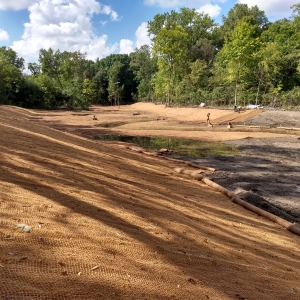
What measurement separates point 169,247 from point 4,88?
4932 centimetres

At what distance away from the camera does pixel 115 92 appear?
3211 inches

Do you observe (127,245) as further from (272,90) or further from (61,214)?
(272,90)

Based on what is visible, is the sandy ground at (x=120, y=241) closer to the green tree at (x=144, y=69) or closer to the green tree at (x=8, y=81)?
the green tree at (x=8, y=81)

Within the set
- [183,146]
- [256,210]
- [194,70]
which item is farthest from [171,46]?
[256,210]

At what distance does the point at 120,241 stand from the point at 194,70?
55022 mm

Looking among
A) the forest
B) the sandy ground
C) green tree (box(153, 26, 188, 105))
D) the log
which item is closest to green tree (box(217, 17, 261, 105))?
the forest

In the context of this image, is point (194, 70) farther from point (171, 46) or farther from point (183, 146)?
point (183, 146)

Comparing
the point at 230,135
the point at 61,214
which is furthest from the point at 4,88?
the point at 61,214

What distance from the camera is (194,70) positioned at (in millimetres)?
56188

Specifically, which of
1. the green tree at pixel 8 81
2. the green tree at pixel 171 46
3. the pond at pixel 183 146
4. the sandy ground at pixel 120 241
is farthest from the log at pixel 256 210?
the green tree at pixel 171 46

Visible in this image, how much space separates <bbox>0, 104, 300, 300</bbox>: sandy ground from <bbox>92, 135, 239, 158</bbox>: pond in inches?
400

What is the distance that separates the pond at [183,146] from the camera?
18.5 metres

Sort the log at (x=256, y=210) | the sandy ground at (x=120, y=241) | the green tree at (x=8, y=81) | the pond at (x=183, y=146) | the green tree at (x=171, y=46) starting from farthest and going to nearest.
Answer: the green tree at (x=171, y=46)
the green tree at (x=8, y=81)
the pond at (x=183, y=146)
the log at (x=256, y=210)
the sandy ground at (x=120, y=241)

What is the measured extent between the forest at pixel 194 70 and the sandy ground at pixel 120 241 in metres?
36.4
